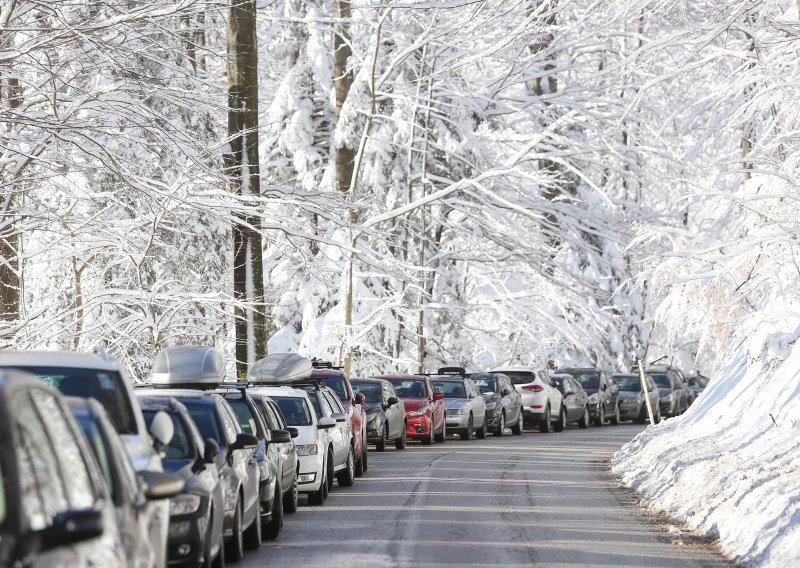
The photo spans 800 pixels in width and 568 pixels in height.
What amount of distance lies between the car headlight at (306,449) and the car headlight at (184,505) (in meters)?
7.35

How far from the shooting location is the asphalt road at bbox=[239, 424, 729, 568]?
12312 mm

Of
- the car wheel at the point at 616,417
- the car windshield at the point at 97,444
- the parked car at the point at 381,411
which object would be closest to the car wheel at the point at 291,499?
the car windshield at the point at 97,444

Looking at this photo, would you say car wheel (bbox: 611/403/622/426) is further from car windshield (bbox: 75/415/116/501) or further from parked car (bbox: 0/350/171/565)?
car windshield (bbox: 75/415/116/501)

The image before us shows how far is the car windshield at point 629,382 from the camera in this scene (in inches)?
1806

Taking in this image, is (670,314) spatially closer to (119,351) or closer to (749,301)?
(749,301)

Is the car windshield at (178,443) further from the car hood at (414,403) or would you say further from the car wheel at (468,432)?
the car wheel at (468,432)

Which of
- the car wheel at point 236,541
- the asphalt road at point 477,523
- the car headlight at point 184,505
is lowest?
the asphalt road at point 477,523

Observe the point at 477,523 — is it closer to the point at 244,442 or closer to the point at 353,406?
the point at 244,442

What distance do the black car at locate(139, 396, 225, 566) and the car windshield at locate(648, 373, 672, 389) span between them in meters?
37.5

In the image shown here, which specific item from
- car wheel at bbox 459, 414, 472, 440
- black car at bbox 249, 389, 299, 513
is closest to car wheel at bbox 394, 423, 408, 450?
car wheel at bbox 459, 414, 472, 440

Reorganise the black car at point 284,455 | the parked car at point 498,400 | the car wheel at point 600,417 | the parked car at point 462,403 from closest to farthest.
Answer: the black car at point 284,455 → the parked car at point 462,403 → the parked car at point 498,400 → the car wheel at point 600,417

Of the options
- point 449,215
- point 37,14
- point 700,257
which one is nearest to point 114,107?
point 37,14

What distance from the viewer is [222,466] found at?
11.3 meters

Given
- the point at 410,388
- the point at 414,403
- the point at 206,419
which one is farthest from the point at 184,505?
the point at 410,388
